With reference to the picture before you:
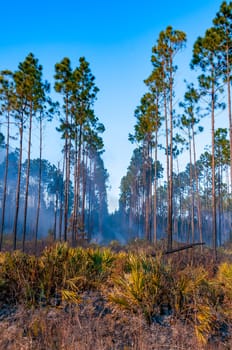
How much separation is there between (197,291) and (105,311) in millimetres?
1965

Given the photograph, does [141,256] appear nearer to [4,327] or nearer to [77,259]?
[77,259]

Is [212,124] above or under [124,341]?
above

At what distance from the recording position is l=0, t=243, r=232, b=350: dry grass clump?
4.63 m

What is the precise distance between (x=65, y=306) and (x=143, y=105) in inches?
961

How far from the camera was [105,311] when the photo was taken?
563 centimetres

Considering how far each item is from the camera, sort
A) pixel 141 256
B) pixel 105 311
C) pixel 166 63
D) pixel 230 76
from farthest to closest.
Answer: pixel 166 63, pixel 230 76, pixel 141 256, pixel 105 311

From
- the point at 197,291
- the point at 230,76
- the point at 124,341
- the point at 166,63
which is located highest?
the point at 166,63

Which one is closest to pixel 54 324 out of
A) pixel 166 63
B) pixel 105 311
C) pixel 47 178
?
pixel 105 311

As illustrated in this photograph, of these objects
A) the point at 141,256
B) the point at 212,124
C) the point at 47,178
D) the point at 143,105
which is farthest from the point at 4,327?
the point at 47,178

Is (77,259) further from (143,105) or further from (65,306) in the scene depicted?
(143,105)

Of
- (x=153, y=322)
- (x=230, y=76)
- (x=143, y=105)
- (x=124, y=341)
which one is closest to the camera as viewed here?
(x=124, y=341)

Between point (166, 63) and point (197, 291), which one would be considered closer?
point (197, 291)

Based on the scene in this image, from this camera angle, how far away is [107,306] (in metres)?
5.74

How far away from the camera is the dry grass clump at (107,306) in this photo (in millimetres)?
4629
